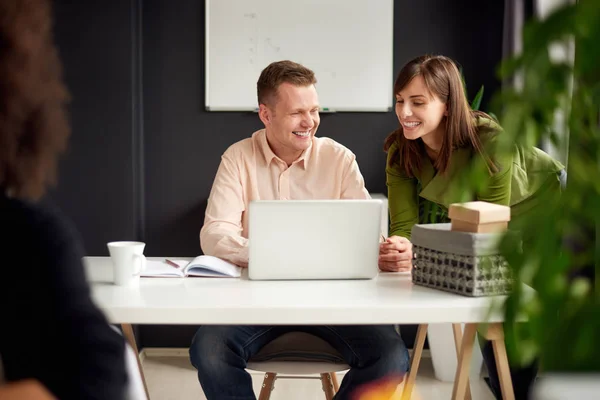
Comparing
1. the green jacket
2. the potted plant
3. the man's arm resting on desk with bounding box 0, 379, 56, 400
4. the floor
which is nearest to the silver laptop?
the green jacket

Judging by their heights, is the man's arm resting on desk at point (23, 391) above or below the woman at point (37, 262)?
below

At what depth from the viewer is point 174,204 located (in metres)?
4.11

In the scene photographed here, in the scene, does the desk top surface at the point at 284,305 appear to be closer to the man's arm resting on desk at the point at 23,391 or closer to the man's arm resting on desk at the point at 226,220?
the man's arm resting on desk at the point at 226,220

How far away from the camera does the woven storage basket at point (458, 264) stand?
178cm

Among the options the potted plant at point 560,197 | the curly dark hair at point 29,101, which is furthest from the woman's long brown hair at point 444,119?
the potted plant at point 560,197

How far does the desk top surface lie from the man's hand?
25cm

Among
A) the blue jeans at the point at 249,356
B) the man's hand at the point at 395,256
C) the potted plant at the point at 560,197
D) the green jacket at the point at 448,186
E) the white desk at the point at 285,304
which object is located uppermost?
the potted plant at the point at 560,197

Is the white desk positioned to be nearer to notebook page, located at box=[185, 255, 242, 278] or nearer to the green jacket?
notebook page, located at box=[185, 255, 242, 278]

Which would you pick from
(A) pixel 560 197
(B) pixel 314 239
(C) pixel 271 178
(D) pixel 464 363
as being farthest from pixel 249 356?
(A) pixel 560 197

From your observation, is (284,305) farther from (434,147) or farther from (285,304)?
(434,147)

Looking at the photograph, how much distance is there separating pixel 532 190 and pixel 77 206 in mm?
2414

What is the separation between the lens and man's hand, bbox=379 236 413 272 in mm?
2152

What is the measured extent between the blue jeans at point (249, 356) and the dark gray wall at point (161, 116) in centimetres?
188

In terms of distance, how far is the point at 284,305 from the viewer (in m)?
1.68
